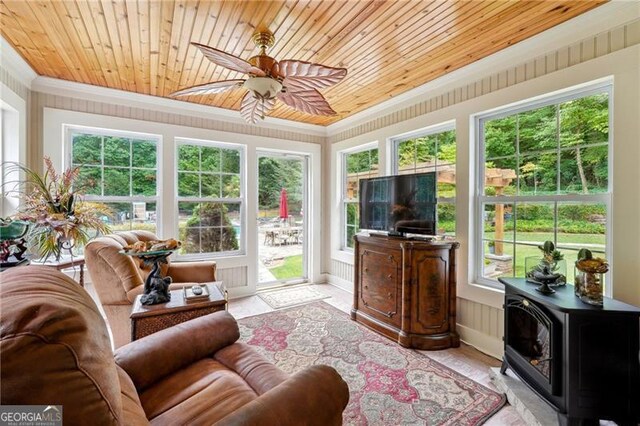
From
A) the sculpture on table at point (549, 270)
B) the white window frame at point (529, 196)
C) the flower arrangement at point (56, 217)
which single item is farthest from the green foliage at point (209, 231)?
the sculpture on table at point (549, 270)

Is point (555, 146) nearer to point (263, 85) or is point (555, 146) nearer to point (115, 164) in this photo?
point (263, 85)

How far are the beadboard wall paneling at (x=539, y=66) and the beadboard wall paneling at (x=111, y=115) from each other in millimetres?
2141

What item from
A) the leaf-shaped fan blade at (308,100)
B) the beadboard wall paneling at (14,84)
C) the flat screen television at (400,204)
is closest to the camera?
the leaf-shaped fan blade at (308,100)

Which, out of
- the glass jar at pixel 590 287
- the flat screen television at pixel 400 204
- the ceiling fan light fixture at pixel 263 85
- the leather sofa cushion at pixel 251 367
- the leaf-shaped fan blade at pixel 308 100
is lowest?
the leather sofa cushion at pixel 251 367

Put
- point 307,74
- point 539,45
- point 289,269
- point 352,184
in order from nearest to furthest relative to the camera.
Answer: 1. point 307,74
2. point 539,45
3. point 352,184
4. point 289,269

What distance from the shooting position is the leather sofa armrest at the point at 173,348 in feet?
4.08

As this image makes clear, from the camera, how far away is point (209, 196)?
3.86m

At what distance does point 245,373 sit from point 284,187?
11.2 ft

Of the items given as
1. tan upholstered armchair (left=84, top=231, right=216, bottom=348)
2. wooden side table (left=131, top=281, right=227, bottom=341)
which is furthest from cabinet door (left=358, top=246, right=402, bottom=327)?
tan upholstered armchair (left=84, top=231, right=216, bottom=348)

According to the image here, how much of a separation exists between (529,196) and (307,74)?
210cm

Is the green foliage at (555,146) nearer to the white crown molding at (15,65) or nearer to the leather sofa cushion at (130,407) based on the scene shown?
the leather sofa cushion at (130,407)

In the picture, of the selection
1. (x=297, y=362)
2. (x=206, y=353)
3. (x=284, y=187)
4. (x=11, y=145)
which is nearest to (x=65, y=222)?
(x=11, y=145)

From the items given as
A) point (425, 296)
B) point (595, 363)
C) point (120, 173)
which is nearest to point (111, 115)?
point (120, 173)

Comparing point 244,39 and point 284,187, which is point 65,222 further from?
point 284,187
